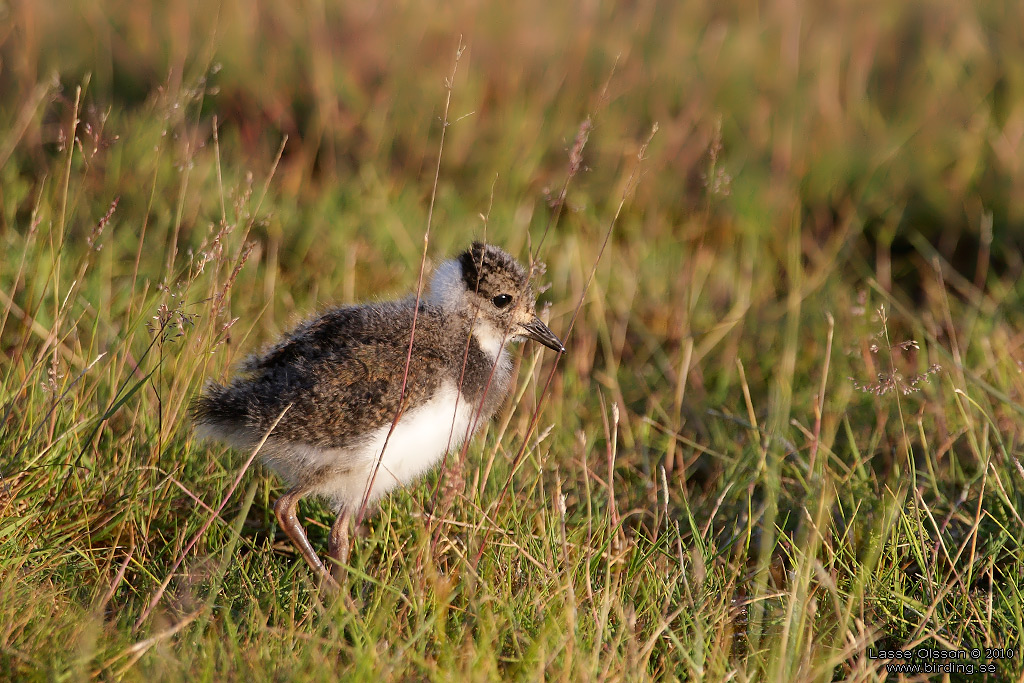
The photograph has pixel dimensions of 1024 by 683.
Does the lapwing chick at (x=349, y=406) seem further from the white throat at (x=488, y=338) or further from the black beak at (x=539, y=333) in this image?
the black beak at (x=539, y=333)

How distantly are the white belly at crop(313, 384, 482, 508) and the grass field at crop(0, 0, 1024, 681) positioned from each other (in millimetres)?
147

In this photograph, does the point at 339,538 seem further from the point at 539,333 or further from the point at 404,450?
the point at 539,333

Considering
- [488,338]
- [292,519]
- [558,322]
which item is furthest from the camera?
[558,322]

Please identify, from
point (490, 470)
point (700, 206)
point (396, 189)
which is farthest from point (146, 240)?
point (700, 206)

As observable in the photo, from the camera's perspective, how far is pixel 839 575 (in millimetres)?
3146

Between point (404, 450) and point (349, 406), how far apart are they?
220mm

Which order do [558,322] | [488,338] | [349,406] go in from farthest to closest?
1. [558,322]
2. [488,338]
3. [349,406]

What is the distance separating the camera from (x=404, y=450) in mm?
3098

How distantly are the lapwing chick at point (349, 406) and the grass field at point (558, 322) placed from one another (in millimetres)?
158

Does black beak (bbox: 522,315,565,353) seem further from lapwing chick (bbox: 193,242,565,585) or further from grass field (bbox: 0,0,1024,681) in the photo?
lapwing chick (bbox: 193,242,565,585)

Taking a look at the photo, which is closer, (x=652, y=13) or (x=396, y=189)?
(x=396, y=189)

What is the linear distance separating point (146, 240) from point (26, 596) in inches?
94.1

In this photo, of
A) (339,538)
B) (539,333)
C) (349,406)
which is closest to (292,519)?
(339,538)

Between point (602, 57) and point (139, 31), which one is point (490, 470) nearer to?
point (602, 57)
